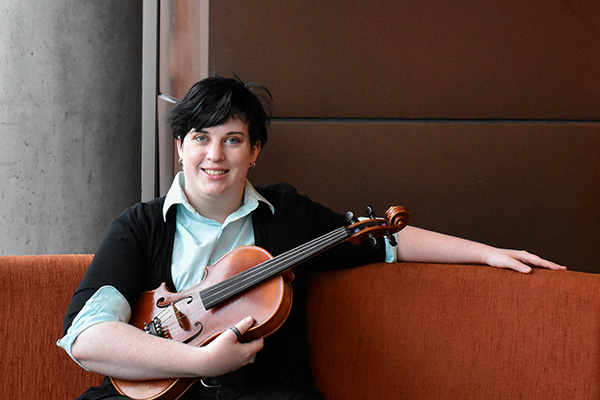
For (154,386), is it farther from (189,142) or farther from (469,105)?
(469,105)

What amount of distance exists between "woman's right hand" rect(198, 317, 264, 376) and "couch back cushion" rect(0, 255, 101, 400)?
19.6 inches

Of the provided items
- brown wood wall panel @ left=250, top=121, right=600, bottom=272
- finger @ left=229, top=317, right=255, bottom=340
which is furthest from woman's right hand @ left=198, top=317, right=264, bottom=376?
brown wood wall panel @ left=250, top=121, right=600, bottom=272

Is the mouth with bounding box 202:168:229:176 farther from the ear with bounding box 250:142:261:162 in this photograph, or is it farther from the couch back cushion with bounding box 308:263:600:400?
the couch back cushion with bounding box 308:263:600:400

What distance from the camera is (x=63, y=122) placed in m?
2.31

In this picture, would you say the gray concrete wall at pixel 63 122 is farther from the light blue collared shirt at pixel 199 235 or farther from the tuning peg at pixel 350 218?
the tuning peg at pixel 350 218

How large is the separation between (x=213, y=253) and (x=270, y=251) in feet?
0.47

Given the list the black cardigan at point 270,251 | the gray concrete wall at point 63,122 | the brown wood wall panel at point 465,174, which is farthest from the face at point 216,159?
the gray concrete wall at point 63,122

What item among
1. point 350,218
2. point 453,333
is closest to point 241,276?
point 350,218

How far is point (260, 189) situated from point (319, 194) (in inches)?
14.8

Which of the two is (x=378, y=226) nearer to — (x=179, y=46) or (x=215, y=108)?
(x=215, y=108)

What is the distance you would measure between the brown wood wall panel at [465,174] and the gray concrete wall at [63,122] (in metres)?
0.75

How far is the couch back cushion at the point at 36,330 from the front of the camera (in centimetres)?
148

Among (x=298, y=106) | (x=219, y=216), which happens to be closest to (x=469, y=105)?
(x=298, y=106)

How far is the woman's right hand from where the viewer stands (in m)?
1.24
